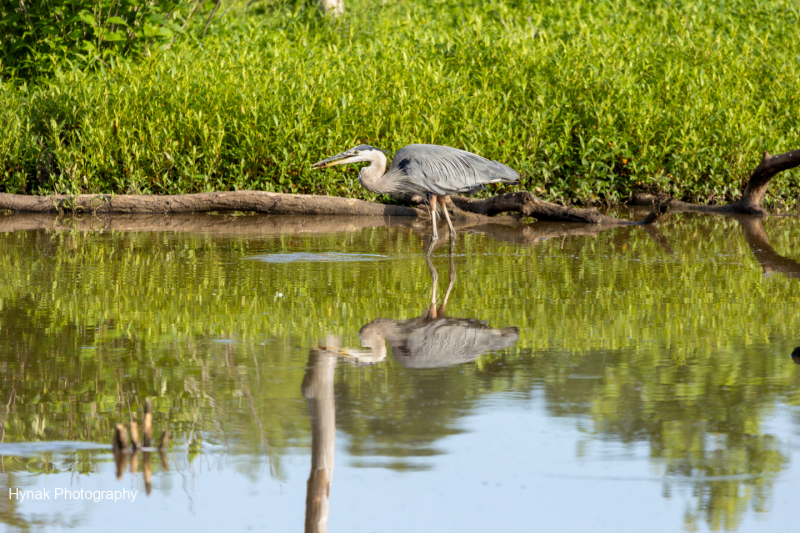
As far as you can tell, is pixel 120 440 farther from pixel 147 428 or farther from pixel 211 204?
pixel 211 204

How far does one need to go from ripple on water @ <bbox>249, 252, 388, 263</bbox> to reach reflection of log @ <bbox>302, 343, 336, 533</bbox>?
131 inches

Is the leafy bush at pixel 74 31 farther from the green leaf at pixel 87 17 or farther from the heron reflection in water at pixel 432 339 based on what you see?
the heron reflection in water at pixel 432 339

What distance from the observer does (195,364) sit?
17.9ft

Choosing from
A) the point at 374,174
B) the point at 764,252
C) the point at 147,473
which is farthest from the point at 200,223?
the point at 147,473

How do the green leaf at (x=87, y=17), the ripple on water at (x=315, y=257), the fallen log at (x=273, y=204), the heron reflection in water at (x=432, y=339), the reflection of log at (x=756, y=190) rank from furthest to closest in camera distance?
the green leaf at (x=87, y=17)
the fallen log at (x=273, y=204)
the reflection of log at (x=756, y=190)
the ripple on water at (x=315, y=257)
the heron reflection in water at (x=432, y=339)

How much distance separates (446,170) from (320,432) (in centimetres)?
593

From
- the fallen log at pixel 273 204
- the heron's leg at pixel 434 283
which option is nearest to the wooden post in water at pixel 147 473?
the heron's leg at pixel 434 283

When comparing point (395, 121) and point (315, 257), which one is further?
point (395, 121)

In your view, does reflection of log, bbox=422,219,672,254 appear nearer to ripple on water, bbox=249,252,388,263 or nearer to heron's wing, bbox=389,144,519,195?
heron's wing, bbox=389,144,519,195

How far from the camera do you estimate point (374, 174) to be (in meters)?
10.0

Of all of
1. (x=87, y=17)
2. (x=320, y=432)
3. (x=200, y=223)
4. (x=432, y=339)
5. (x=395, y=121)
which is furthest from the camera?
(x=87, y=17)

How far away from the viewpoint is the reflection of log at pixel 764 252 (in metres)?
8.55

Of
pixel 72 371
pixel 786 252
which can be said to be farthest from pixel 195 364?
pixel 786 252

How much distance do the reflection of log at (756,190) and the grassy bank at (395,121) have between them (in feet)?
1.68
